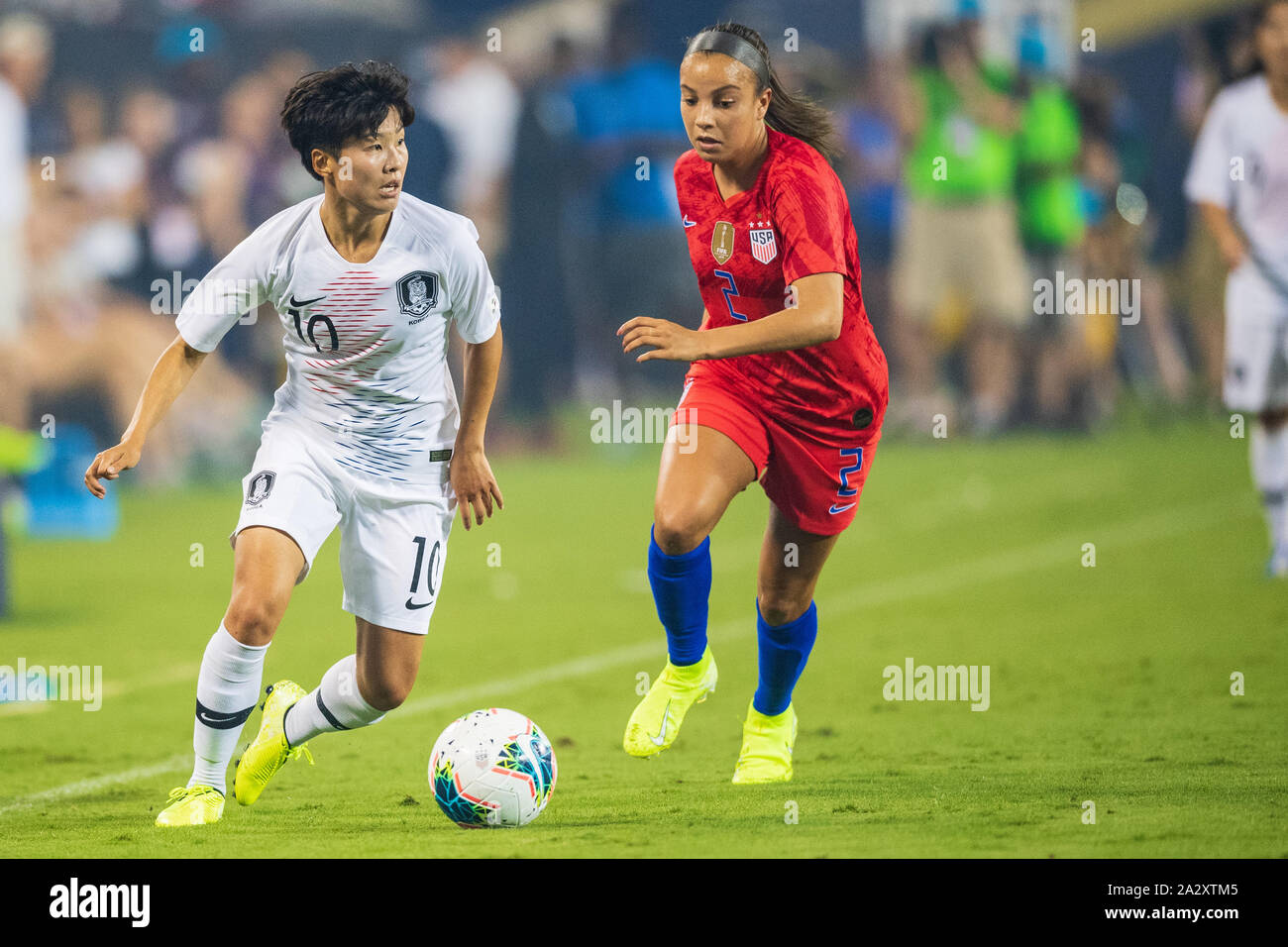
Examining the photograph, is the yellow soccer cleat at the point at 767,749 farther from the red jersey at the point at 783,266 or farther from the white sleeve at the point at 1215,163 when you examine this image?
the white sleeve at the point at 1215,163

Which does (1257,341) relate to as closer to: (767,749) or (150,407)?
(767,749)

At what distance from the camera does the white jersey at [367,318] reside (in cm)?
578

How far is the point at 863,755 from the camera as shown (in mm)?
6895

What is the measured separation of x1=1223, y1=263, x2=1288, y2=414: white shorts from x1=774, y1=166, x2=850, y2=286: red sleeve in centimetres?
544

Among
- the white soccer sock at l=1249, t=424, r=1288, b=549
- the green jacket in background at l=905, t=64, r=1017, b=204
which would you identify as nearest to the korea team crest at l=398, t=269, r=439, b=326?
the white soccer sock at l=1249, t=424, r=1288, b=549

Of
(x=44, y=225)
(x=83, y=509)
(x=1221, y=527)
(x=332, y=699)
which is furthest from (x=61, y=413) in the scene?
(x=332, y=699)

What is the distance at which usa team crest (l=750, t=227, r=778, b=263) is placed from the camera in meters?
6.05

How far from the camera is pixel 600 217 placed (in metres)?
19.4

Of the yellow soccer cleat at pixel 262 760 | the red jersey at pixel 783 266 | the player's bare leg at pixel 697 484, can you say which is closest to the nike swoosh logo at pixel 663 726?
the player's bare leg at pixel 697 484

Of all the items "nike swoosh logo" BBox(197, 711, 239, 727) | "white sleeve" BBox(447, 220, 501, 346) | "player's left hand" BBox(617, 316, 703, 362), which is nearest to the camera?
"player's left hand" BBox(617, 316, 703, 362)

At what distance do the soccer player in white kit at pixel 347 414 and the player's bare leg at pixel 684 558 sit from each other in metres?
0.61

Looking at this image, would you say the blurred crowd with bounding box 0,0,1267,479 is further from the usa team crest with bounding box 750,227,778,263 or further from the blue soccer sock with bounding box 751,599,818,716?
the usa team crest with bounding box 750,227,778,263

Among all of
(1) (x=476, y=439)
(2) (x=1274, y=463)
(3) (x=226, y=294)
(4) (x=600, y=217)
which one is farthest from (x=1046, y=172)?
(3) (x=226, y=294)

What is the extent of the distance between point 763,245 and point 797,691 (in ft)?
9.69
